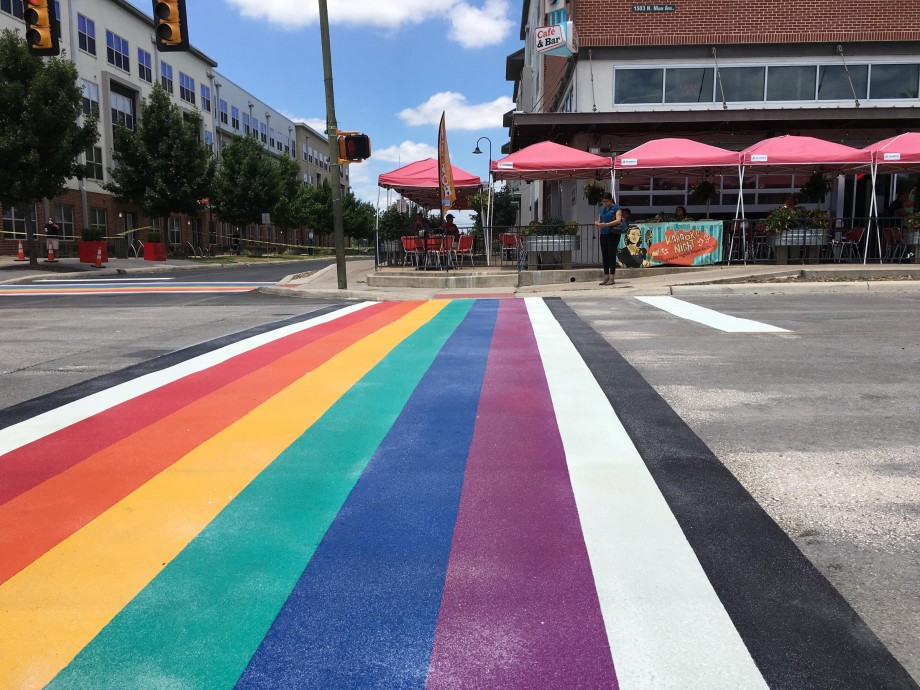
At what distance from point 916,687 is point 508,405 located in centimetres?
307

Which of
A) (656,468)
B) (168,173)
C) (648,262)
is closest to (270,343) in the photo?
(656,468)

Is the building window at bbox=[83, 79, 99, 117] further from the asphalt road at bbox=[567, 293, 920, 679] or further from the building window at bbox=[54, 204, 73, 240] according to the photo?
the asphalt road at bbox=[567, 293, 920, 679]

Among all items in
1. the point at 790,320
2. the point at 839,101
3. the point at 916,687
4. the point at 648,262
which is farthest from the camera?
the point at 839,101

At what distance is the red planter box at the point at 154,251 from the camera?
37.3 metres

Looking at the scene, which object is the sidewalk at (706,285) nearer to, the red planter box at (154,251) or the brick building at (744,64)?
the brick building at (744,64)

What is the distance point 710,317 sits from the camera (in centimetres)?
911

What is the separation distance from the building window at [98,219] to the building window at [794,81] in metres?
35.4

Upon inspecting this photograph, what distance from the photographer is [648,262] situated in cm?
1639

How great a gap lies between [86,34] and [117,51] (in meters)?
3.51

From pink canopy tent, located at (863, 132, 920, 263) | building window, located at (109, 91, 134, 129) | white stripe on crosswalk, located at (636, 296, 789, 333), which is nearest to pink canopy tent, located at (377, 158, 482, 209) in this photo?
white stripe on crosswalk, located at (636, 296, 789, 333)

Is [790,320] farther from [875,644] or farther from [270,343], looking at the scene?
[875,644]

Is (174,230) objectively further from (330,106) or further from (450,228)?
(330,106)

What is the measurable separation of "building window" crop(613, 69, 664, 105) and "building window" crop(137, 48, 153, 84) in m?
37.1

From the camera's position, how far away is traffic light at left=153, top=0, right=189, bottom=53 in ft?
35.2
